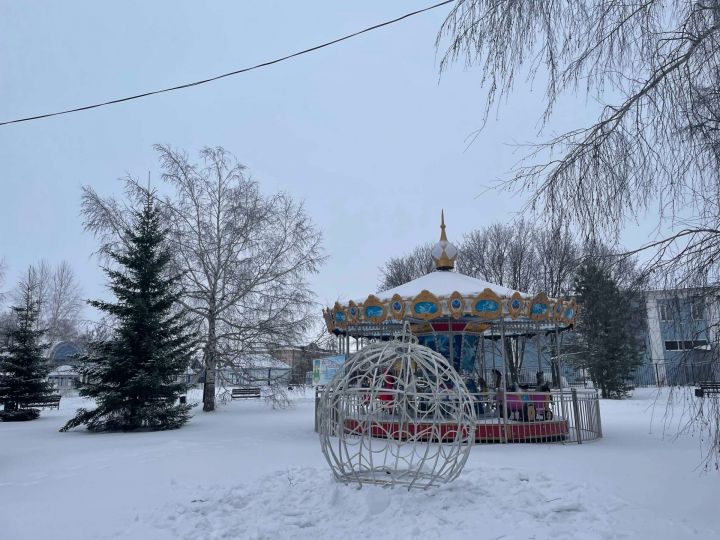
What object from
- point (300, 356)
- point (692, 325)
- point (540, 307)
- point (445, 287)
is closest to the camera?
point (692, 325)

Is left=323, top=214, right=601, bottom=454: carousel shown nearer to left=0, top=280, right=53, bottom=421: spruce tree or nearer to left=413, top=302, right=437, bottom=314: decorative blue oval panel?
left=413, top=302, right=437, bottom=314: decorative blue oval panel

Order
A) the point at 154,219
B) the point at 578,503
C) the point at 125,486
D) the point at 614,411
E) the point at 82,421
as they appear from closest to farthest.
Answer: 1. the point at 578,503
2. the point at 125,486
3. the point at 82,421
4. the point at 154,219
5. the point at 614,411

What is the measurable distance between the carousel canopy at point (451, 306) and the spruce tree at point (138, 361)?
5.13 metres

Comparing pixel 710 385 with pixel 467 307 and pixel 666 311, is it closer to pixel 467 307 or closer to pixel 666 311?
pixel 666 311

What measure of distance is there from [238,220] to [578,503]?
55.8 ft

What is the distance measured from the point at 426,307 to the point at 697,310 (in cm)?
771

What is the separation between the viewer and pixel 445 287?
12.6 metres

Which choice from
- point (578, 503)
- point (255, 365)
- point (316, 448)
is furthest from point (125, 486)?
point (255, 365)

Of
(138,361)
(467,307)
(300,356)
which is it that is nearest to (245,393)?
(300,356)

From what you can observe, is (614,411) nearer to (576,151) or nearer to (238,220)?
(238,220)

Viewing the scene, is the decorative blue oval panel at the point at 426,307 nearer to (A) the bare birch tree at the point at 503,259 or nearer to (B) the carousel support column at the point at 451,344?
(B) the carousel support column at the point at 451,344

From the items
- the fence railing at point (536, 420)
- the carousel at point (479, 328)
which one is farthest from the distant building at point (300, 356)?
the fence railing at point (536, 420)

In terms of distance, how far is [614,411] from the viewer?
1998 centimetres

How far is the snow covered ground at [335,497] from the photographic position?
5.39 m
